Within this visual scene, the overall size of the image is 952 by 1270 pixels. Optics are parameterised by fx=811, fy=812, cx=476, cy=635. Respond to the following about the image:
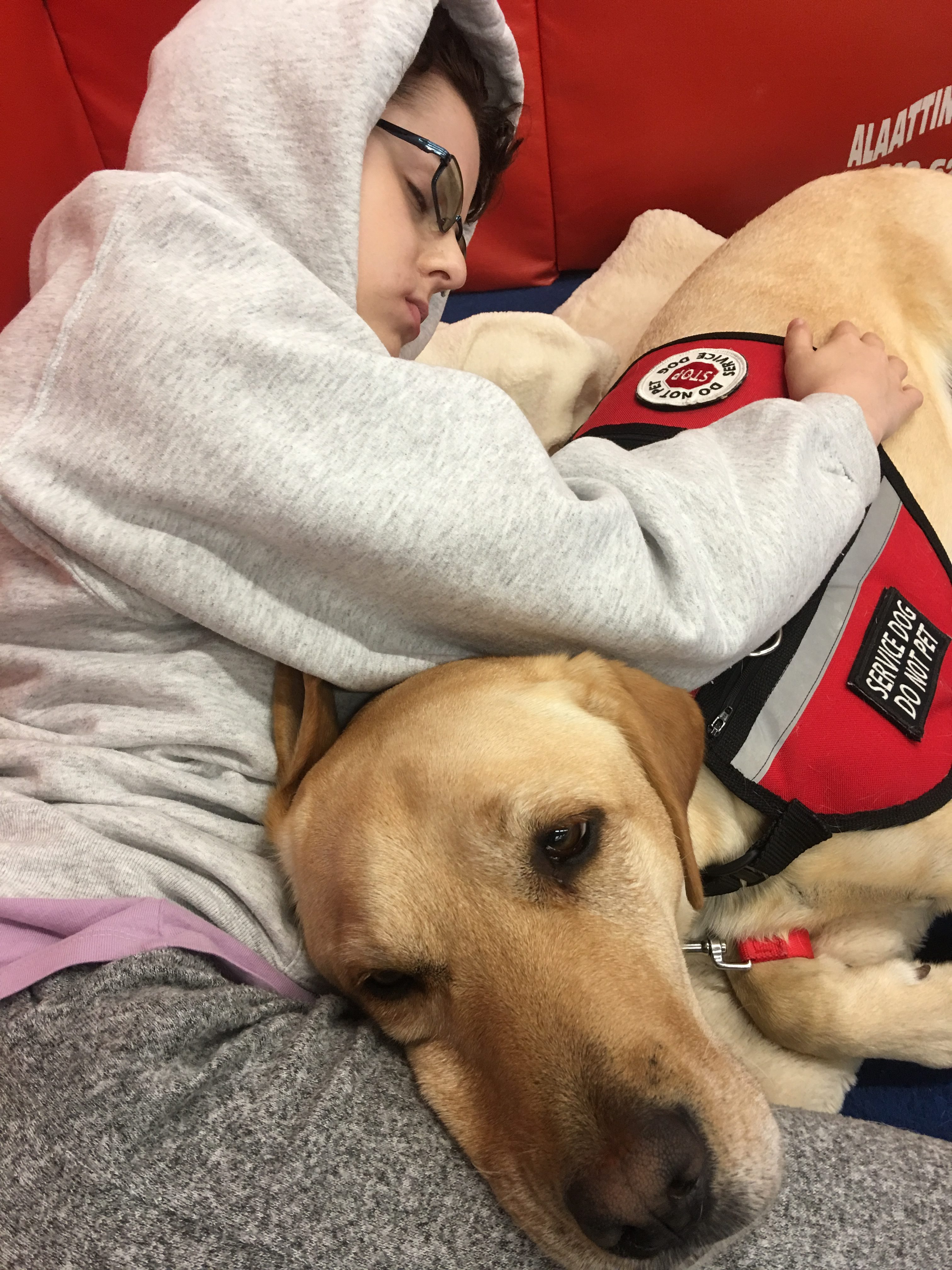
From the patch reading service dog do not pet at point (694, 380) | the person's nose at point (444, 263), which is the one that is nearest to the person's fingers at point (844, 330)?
the patch reading service dog do not pet at point (694, 380)

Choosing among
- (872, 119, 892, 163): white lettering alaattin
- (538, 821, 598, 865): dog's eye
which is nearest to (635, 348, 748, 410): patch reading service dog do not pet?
(538, 821, 598, 865): dog's eye

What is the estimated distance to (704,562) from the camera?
1256mm

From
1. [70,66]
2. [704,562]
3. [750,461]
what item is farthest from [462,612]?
[70,66]

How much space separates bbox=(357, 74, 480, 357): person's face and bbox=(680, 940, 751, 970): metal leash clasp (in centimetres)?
120

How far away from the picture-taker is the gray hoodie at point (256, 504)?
42.7 inches

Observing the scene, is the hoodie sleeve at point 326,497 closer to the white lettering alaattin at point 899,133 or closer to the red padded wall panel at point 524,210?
the red padded wall panel at point 524,210

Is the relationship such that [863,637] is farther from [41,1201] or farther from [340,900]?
[41,1201]

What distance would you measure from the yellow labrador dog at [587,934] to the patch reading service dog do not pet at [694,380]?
2.24 feet

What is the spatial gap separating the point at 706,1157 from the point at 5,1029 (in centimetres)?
80

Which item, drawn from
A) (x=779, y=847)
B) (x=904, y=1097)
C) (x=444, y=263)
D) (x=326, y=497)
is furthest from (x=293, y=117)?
(x=904, y=1097)

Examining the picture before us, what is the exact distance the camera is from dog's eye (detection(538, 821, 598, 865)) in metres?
1.09

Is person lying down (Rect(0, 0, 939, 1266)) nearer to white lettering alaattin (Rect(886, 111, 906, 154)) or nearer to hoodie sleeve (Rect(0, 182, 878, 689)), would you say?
hoodie sleeve (Rect(0, 182, 878, 689))

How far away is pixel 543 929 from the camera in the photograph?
3.42ft

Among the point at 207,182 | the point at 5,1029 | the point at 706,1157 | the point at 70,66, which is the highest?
the point at 70,66
